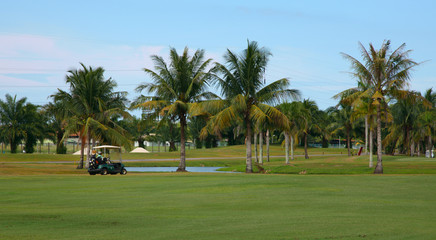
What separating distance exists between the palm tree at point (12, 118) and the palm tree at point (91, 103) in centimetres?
2741

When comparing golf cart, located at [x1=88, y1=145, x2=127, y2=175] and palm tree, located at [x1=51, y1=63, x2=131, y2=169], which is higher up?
palm tree, located at [x1=51, y1=63, x2=131, y2=169]

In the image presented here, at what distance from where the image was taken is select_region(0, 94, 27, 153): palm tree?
70.9m

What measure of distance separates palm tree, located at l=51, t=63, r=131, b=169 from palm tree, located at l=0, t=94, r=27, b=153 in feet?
89.9

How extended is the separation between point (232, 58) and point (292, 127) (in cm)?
2288

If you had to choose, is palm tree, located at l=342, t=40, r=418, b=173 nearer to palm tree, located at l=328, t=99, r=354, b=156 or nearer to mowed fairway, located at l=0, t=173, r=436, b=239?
mowed fairway, located at l=0, t=173, r=436, b=239

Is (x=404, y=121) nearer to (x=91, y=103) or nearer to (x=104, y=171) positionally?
(x=91, y=103)

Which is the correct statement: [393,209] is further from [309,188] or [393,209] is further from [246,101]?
[246,101]

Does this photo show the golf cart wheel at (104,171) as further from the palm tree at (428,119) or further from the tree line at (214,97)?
the palm tree at (428,119)

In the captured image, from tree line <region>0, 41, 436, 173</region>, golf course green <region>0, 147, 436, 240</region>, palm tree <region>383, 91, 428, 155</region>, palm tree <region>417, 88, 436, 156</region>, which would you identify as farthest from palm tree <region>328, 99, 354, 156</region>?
golf course green <region>0, 147, 436, 240</region>

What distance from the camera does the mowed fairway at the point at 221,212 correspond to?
10203mm

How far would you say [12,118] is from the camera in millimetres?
71938

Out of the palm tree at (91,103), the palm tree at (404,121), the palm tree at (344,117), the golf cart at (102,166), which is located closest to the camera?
the golf cart at (102,166)

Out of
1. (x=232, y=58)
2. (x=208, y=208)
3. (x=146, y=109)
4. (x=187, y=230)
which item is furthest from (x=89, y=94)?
(x=187, y=230)

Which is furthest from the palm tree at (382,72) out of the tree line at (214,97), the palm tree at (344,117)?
the palm tree at (344,117)
